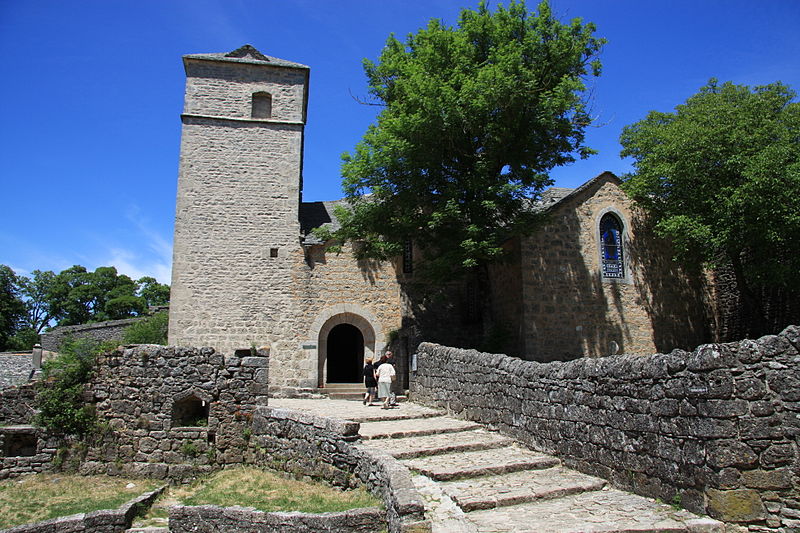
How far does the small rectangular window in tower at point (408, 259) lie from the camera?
19.4 m

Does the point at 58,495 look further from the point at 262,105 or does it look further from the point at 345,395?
the point at 262,105

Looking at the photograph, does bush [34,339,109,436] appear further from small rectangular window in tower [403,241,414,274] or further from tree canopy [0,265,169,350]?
tree canopy [0,265,169,350]

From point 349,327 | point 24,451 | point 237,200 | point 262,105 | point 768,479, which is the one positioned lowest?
point 24,451

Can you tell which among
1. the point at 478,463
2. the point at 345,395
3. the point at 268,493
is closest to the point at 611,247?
the point at 345,395

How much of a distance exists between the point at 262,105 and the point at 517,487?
16.9 m

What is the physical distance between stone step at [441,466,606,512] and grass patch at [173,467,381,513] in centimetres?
126

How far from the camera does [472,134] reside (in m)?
16.1

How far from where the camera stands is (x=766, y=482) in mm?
5820

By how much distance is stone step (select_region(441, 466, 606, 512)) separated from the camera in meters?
6.91

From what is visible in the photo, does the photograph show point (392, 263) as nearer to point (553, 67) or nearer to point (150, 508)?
point (553, 67)

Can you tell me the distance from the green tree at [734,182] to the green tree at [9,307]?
50.5m

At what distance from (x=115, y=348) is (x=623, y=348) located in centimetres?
1458

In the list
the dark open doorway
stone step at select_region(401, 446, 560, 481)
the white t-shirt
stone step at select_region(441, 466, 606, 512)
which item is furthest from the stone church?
stone step at select_region(441, 466, 606, 512)

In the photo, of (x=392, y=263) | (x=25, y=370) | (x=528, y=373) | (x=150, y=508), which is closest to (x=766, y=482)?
(x=528, y=373)
